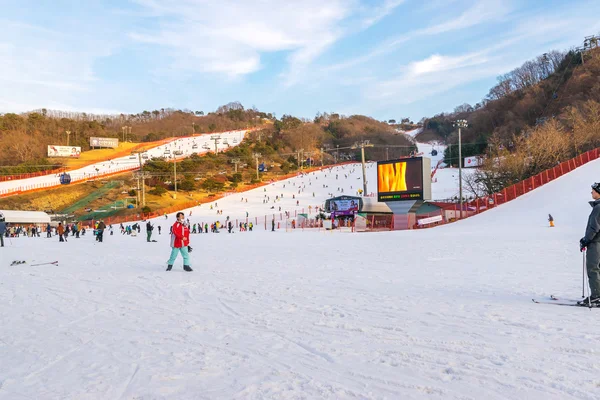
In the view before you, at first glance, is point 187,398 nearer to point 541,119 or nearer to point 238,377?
point 238,377

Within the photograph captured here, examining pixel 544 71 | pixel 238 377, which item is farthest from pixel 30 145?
pixel 544 71

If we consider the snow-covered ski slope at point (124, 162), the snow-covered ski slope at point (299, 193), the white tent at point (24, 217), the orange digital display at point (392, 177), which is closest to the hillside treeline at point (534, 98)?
the snow-covered ski slope at point (299, 193)

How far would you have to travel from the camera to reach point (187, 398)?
321cm

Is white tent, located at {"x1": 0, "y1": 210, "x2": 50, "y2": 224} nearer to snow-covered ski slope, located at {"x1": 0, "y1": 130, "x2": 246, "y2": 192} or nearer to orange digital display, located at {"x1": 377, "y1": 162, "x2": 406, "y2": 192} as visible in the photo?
snow-covered ski slope, located at {"x1": 0, "y1": 130, "x2": 246, "y2": 192}

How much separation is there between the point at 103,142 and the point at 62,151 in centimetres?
1596

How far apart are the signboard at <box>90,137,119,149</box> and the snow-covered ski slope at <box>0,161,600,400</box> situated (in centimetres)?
10004

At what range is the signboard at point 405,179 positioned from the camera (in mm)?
28225

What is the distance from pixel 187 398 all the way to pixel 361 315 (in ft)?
9.45

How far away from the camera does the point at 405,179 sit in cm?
2903

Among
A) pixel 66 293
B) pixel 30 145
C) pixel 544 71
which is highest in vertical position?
pixel 544 71

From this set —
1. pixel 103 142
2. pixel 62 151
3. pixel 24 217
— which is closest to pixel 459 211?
pixel 24 217

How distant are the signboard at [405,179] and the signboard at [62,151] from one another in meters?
76.7

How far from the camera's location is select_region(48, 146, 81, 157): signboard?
8419 centimetres

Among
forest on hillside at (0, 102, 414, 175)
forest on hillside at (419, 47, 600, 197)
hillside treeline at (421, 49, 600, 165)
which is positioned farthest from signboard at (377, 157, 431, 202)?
forest on hillside at (0, 102, 414, 175)
